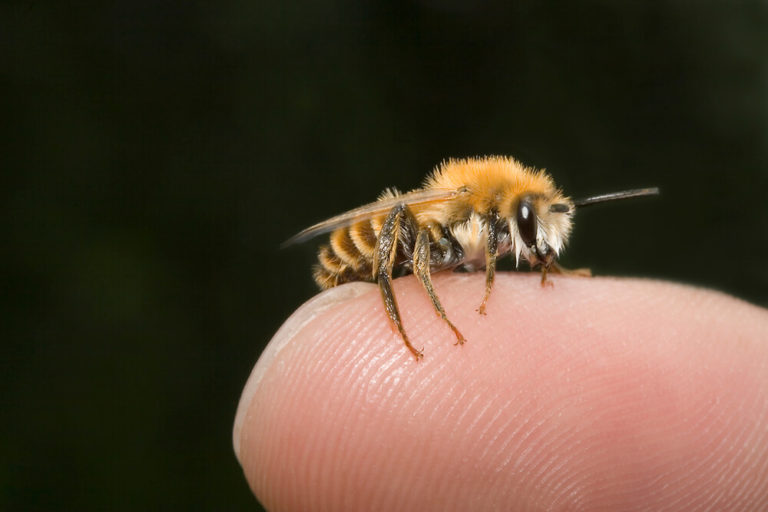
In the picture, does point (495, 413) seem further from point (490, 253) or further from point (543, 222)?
point (543, 222)

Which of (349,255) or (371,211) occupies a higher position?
(371,211)

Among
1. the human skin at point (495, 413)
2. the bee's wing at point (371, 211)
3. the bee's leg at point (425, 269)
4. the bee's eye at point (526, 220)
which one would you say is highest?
the bee's wing at point (371, 211)

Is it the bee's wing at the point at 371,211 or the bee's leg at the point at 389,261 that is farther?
the bee's wing at the point at 371,211

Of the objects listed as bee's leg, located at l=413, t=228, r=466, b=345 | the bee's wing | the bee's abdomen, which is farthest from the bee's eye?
the bee's abdomen

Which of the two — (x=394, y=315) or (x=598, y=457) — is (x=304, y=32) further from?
(x=598, y=457)

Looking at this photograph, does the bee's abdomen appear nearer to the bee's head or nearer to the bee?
the bee

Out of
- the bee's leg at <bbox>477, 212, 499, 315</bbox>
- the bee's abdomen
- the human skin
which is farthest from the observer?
the bee's abdomen

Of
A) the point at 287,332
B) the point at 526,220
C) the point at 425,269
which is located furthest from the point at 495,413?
the point at 287,332

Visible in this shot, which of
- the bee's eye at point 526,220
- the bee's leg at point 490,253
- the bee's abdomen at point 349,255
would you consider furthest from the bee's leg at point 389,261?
the bee's eye at point 526,220

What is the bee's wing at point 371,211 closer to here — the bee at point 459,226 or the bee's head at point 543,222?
the bee at point 459,226
